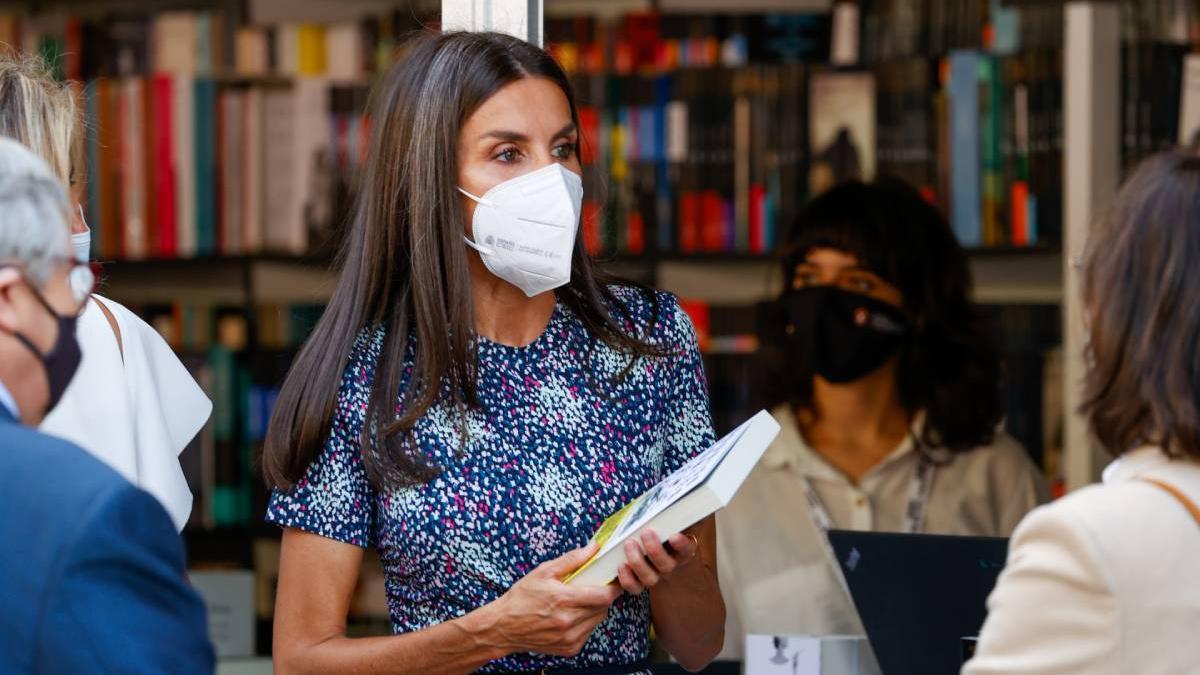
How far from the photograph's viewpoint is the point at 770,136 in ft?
13.5

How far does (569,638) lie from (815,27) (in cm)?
273

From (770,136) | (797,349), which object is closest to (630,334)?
(797,349)

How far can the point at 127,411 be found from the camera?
2023 millimetres

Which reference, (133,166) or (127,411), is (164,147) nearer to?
(133,166)

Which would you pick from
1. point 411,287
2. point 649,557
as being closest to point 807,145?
point 411,287

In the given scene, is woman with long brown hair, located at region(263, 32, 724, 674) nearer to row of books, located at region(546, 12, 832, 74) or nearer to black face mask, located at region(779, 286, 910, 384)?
black face mask, located at region(779, 286, 910, 384)

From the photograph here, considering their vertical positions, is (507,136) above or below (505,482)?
above

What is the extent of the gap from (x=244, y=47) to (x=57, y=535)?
133 inches

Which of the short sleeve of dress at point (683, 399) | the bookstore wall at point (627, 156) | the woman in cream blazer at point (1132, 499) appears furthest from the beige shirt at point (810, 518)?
the woman in cream blazer at point (1132, 499)

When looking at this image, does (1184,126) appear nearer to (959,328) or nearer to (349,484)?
(959,328)

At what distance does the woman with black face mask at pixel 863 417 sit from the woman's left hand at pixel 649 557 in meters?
1.54

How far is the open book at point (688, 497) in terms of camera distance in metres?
1.64

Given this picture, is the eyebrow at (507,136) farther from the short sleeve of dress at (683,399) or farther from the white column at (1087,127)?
the white column at (1087,127)

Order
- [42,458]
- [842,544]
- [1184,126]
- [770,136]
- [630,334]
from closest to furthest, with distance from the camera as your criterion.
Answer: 1. [42,458]
2. [630,334]
3. [842,544]
4. [1184,126]
5. [770,136]
